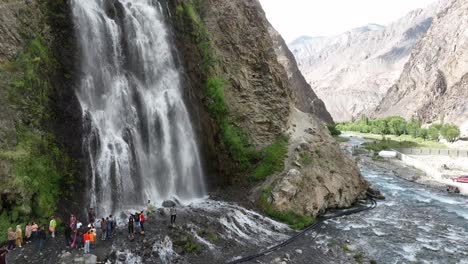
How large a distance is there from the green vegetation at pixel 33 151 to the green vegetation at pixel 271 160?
1631 cm

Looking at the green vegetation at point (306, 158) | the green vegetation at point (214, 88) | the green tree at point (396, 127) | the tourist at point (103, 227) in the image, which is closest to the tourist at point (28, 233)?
the tourist at point (103, 227)

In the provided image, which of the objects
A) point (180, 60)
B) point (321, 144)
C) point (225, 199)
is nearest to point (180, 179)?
point (225, 199)

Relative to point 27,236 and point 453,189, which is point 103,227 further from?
point 453,189

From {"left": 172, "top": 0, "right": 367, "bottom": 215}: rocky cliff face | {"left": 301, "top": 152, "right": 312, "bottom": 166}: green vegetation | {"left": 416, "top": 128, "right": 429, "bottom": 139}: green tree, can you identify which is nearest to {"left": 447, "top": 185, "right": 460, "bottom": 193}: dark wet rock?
{"left": 172, "top": 0, "right": 367, "bottom": 215}: rocky cliff face

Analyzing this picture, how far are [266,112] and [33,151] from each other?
2247 centimetres

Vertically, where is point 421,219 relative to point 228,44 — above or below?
below

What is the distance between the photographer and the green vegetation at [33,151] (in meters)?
23.0

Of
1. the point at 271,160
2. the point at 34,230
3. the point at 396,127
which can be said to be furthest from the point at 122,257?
the point at 396,127

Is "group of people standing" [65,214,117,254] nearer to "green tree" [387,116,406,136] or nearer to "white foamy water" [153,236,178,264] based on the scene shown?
"white foamy water" [153,236,178,264]

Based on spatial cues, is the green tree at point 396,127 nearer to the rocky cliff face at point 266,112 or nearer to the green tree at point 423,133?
the green tree at point 423,133

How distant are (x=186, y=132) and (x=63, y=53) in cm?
1192

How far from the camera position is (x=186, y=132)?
35656 millimetres

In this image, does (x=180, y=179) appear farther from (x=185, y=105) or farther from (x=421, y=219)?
(x=421, y=219)

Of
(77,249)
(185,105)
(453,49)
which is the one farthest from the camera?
(453,49)
